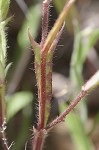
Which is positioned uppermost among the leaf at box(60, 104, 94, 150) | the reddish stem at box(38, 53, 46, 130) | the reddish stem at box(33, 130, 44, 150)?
the reddish stem at box(38, 53, 46, 130)

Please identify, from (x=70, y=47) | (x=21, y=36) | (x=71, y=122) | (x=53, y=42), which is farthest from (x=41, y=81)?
(x=70, y=47)

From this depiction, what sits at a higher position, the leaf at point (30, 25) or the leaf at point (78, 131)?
the leaf at point (30, 25)

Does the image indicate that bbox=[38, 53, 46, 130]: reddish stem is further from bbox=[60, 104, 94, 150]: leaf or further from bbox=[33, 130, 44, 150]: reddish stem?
bbox=[60, 104, 94, 150]: leaf

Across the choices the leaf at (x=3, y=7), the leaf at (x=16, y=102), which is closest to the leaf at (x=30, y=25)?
the leaf at (x=16, y=102)

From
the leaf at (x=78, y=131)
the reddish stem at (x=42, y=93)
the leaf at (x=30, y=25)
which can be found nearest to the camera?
the reddish stem at (x=42, y=93)

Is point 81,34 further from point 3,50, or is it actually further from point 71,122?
point 3,50

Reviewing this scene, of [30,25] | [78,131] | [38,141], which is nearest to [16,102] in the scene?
[78,131]

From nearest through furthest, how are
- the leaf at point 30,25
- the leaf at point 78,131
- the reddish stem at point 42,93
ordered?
1. the reddish stem at point 42,93
2. the leaf at point 78,131
3. the leaf at point 30,25

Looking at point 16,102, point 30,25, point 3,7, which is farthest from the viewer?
point 30,25

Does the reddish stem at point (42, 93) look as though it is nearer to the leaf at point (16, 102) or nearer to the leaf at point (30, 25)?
the leaf at point (16, 102)

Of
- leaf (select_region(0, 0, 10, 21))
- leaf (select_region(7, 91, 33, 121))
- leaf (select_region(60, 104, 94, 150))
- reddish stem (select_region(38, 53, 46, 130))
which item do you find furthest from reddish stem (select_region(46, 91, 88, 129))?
leaf (select_region(7, 91, 33, 121))

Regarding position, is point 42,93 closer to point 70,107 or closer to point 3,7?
point 70,107
